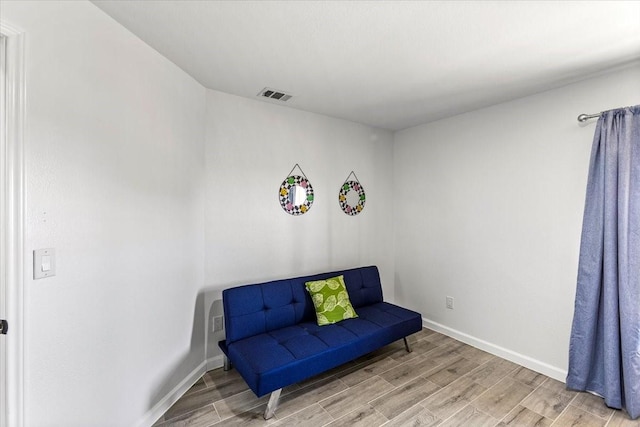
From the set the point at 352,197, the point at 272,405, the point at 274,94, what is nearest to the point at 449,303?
the point at 352,197

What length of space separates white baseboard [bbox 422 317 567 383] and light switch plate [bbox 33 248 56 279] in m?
3.24

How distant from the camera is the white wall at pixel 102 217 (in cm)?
115

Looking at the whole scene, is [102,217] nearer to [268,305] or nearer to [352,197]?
[268,305]

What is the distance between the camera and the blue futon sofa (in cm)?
181

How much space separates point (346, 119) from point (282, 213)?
4.28 ft

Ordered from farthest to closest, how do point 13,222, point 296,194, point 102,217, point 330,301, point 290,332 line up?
1. point 296,194
2. point 330,301
3. point 290,332
4. point 102,217
5. point 13,222

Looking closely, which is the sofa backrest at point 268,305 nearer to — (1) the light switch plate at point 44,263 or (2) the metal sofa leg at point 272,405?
(2) the metal sofa leg at point 272,405

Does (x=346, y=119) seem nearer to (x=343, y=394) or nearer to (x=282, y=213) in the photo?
(x=282, y=213)

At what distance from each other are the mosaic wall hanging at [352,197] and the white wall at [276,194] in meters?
0.06

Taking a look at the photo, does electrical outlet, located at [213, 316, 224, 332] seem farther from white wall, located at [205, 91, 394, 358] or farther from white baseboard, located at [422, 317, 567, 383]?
white baseboard, located at [422, 317, 567, 383]

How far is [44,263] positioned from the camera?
115 centimetres

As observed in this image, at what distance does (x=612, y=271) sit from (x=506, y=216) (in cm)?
80

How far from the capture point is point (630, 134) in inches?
72.2

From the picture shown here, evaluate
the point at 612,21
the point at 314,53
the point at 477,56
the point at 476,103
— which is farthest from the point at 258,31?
the point at 476,103
